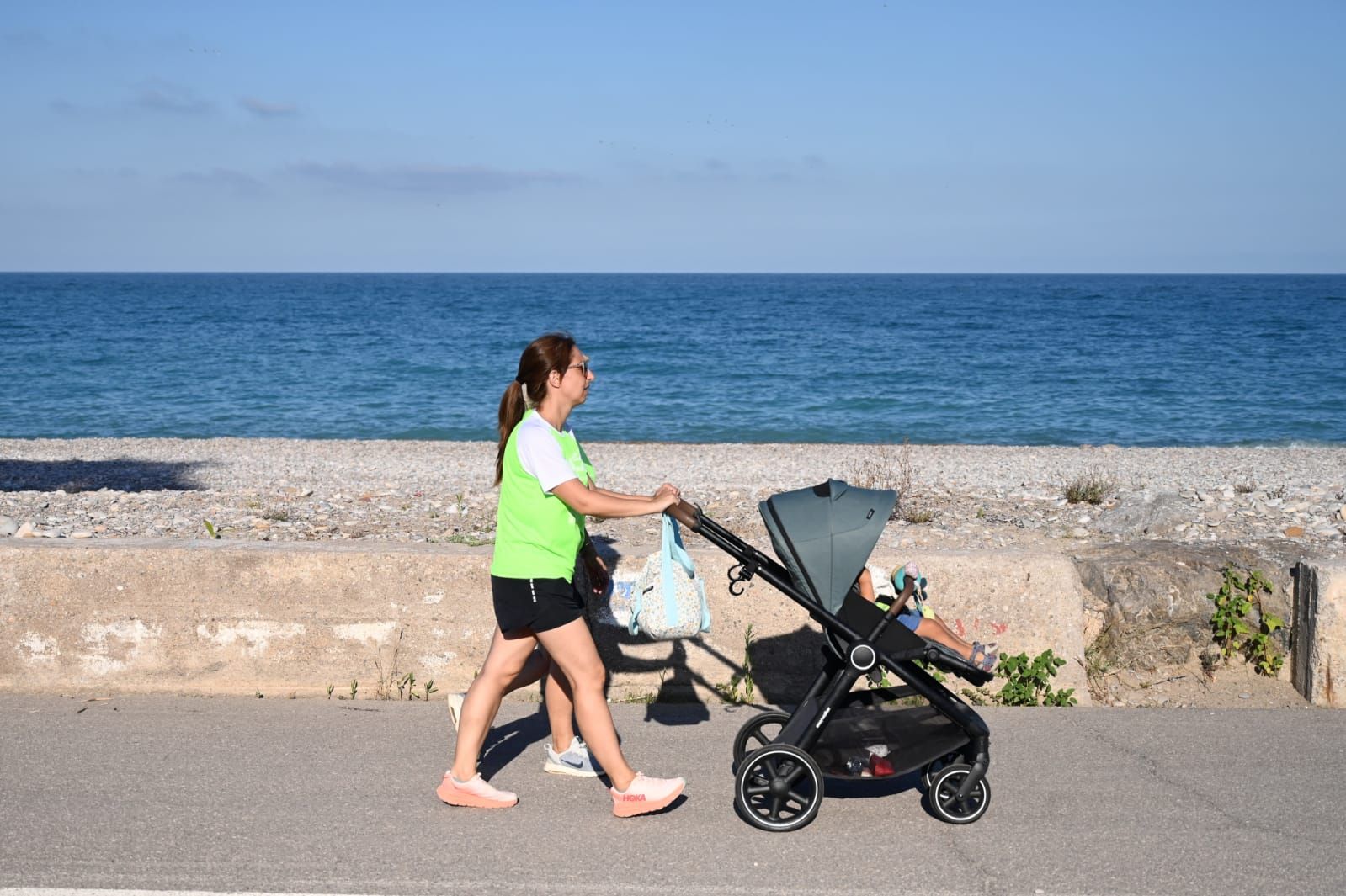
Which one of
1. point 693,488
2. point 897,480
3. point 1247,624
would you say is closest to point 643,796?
point 1247,624

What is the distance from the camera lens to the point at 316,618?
5668 mm

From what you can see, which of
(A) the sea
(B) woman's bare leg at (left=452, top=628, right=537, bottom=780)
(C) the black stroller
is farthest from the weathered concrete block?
(A) the sea

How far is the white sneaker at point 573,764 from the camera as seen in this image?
479 cm

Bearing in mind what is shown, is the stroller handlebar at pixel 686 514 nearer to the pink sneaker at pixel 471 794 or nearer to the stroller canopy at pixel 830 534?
the stroller canopy at pixel 830 534

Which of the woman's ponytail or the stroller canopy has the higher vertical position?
the woman's ponytail

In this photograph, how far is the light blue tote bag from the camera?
14.6ft

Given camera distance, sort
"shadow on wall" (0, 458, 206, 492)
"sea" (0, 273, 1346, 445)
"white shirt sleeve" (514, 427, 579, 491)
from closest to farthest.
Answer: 1. "white shirt sleeve" (514, 427, 579, 491)
2. "shadow on wall" (0, 458, 206, 492)
3. "sea" (0, 273, 1346, 445)

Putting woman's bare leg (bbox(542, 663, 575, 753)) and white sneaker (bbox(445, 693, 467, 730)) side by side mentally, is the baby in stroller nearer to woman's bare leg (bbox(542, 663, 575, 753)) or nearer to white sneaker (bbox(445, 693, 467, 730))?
woman's bare leg (bbox(542, 663, 575, 753))

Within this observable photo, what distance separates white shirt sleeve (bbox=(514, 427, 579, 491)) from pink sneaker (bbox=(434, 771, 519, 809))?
1.09 metres

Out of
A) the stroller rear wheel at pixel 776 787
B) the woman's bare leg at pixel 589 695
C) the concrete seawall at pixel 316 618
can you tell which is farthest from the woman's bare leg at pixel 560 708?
the concrete seawall at pixel 316 618

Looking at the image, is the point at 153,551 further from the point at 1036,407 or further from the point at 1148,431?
the point at 1036,407

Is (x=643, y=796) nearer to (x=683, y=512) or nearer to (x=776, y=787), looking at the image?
(x=776, y=787)

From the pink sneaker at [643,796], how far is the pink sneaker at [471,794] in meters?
0.42

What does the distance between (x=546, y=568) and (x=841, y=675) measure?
113 cm
